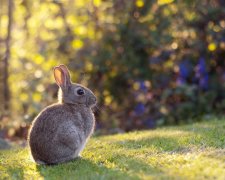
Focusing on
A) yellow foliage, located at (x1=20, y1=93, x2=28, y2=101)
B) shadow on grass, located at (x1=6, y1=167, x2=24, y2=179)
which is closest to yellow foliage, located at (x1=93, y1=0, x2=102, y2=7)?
yellow foliage, located at (x1=20, y1=93, x2=28, y2=101)

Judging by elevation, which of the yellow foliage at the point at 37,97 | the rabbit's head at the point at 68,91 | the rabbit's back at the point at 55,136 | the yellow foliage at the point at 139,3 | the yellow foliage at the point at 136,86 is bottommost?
the yellow foliage at the point at 37,97

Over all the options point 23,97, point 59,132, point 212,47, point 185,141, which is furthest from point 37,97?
point 59,132

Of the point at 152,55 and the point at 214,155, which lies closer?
the point at 214,155

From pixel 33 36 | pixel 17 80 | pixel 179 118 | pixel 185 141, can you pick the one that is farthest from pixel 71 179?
pixel 33 36

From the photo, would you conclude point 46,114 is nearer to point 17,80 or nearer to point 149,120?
point 149,120

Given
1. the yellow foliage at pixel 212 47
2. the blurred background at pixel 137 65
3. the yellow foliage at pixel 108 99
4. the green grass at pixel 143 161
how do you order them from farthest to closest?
the yellow foliage at pixel 108 99 → the yellow foliage at pixel 212 47 → the blurred background at pixel 137 65 → the green grass at pixel 143 161

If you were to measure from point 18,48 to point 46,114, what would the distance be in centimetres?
900

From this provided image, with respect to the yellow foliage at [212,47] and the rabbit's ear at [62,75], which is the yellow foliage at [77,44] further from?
the rabbit's ear at [62,75]

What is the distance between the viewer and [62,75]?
821 centimetres

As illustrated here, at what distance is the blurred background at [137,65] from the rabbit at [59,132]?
5837 millimetres

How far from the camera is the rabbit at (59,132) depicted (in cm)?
754

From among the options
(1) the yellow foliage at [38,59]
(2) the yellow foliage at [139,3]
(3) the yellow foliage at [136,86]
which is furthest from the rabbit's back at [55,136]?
(1) the yellow foliage at [38,59]

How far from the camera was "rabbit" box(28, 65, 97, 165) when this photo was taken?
754 centimetres

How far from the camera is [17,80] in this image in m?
16.0
